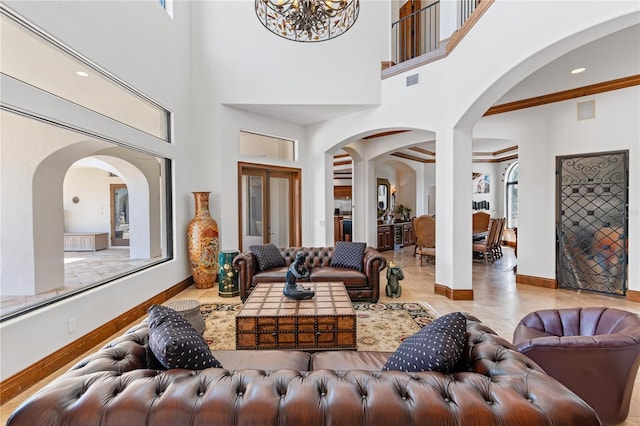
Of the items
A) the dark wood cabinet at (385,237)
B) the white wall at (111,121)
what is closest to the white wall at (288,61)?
the white wall at (111,121)

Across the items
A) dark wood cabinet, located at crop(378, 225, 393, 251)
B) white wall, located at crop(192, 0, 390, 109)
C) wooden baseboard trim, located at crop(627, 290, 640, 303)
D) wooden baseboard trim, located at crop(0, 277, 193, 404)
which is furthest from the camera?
dark wood cabinet, located at crop(378, 225, 393, 251)

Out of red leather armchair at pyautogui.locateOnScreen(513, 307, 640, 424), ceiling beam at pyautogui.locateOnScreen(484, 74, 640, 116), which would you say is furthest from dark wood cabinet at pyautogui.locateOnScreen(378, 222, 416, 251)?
red leather armchair at pyautogui.locateOnScreen(513, 307, 640, 424)

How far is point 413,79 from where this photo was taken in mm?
4980

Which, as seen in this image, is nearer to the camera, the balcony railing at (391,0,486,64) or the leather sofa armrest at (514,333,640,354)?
the leather sofa armrest at (514,333,640,354)

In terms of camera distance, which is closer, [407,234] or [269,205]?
[269,205]

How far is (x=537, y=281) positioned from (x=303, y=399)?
5.89m

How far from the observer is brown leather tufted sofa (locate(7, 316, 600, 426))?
1036 millimetres

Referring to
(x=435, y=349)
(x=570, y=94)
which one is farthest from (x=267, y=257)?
(x=570, y=94)

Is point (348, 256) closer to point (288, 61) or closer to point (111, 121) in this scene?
point (111, 121)

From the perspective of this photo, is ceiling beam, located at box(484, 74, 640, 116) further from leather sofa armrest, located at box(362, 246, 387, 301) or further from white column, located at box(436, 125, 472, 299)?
leather sofa armrest, located at box(362, 246, 387, 301)

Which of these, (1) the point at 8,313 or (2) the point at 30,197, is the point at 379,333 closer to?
(1) the point at 8,313

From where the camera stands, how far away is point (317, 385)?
1.18 m

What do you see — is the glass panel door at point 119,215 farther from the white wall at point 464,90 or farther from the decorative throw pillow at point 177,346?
the white wall at point 464,90

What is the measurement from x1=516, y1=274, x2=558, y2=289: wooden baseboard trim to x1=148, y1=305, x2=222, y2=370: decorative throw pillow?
5.94 m
